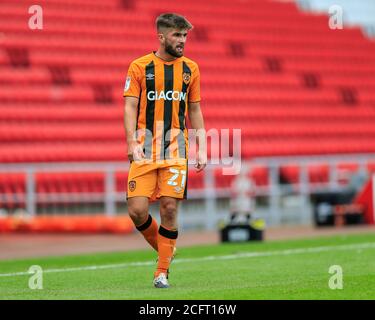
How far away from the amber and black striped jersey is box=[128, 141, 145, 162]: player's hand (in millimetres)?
124

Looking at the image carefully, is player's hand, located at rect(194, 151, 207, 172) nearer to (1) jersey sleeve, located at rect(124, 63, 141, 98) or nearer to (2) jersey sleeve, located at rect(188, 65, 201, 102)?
(2) jersey sleeve, located at rect(188, 65, 201, 102)

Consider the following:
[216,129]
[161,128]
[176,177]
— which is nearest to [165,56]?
[161,128]

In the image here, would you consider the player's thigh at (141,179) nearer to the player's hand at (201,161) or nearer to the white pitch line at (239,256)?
the player's hand at (201,161)

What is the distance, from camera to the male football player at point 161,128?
22.6 feet

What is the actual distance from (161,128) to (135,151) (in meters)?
0.28

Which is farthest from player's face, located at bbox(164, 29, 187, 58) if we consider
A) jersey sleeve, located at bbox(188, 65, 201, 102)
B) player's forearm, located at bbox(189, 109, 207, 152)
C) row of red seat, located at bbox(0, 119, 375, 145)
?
row of red seat, located at bbox(0, 119, 375, 145)

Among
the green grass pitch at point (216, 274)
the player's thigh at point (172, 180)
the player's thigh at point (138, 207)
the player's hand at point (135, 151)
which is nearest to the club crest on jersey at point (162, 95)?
the player's hand at point (135, 151)

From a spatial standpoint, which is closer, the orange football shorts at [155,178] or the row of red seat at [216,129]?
the orange football shorts at [155,178]

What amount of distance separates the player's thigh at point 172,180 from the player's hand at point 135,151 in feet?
0.67

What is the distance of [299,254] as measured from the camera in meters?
10.1

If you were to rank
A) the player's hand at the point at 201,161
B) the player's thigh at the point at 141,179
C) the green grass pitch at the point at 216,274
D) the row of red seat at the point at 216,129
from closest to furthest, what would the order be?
1. the green grass pitch at the point at 216,274
2. the player's thigh at the point at 141,179
3. the player's hand at the point at 201,161
4. the row of red seat at the point at 216,129

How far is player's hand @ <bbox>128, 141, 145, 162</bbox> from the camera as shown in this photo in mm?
6773

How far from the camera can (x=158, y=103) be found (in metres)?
6.94

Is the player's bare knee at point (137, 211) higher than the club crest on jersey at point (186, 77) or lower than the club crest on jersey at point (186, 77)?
lower
